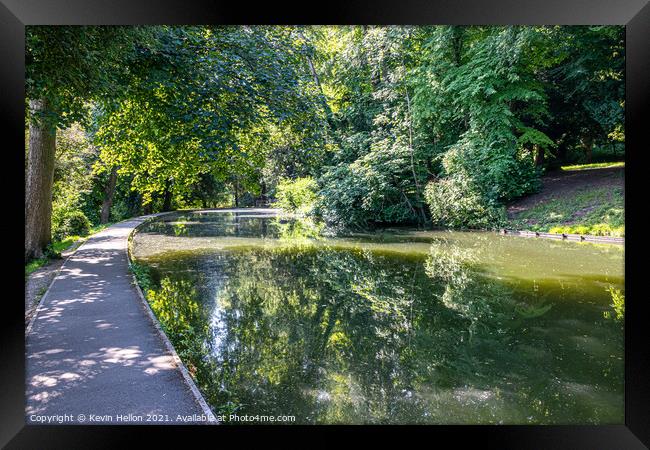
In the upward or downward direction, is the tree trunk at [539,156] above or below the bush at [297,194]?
above

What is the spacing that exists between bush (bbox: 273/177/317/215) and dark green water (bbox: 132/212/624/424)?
1335 centimetres

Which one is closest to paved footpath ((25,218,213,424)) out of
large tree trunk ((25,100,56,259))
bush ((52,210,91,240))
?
large tree trunk ((25,100,56,259))

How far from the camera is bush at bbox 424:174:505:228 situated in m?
17.4

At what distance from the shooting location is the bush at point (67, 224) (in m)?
15.6

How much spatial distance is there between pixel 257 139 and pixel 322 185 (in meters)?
11.2

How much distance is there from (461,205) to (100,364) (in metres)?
16.2

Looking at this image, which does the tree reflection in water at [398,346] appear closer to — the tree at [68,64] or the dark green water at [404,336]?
the dark green water at [404,336]

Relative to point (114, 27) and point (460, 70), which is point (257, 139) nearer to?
point (114, 27)

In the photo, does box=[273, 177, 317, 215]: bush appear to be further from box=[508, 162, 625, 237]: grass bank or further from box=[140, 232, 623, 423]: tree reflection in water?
box=[140, 232, 623, 423]: tree reflection in water

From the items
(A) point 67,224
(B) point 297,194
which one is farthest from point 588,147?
(A) point 67,224

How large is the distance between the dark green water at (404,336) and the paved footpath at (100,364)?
378 millimetres

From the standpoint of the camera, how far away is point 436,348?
15.9 feet
